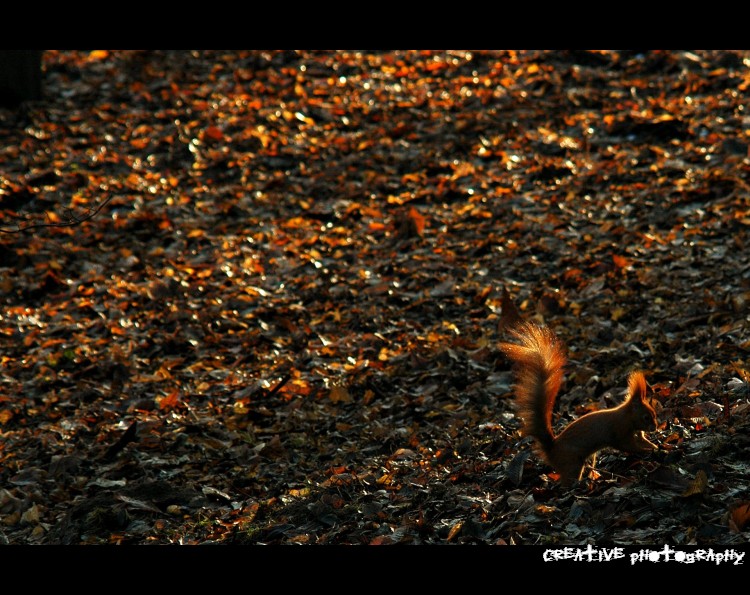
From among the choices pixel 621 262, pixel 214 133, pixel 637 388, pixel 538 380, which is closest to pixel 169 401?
pixel 538 380

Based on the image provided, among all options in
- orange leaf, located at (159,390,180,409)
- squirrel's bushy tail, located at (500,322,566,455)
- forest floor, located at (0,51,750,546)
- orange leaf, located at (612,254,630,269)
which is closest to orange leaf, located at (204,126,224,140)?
forest floor, located at (0,51,750,546)

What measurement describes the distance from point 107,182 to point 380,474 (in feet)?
17.0

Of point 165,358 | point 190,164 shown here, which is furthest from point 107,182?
point 165,358

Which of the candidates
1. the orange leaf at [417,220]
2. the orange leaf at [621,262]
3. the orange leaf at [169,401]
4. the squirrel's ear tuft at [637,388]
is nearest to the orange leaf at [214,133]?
the orange leaf at [417,220]

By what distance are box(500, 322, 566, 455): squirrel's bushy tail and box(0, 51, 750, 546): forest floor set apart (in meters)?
0.31

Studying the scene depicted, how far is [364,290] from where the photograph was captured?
7.00 meters

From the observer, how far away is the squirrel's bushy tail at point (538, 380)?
4125 millimetres

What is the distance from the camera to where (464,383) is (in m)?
5.68

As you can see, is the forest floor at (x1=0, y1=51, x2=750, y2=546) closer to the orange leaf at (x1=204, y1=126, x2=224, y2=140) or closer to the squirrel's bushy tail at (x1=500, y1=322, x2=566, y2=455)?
the orange leaf at (x1=204, y1=126, x2=224, y2=140)

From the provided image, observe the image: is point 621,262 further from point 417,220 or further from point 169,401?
point 169,401

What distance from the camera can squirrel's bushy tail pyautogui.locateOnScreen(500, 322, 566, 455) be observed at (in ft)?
13.5

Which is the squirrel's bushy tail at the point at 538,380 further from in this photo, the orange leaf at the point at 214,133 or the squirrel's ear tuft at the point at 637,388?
the orange leaf at the point at 214,133
